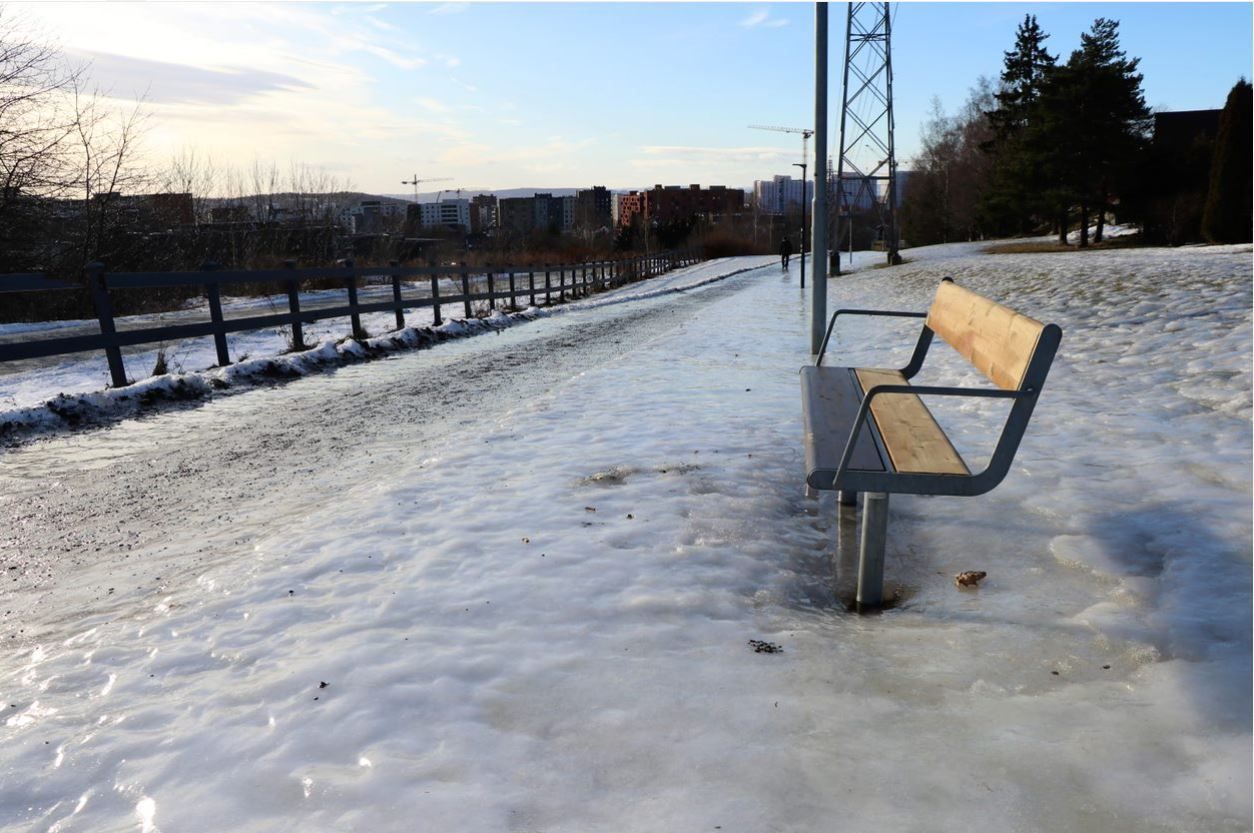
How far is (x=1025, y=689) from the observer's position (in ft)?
8.31

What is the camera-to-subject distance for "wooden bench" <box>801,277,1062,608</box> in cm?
286

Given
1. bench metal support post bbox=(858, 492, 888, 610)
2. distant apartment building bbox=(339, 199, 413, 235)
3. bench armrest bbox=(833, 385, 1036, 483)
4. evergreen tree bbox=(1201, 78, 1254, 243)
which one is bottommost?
bench metal support post bbox=(858, 492, 888, 610)

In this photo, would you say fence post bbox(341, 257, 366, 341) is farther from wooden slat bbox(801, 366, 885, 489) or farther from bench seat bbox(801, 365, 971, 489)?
bench seat bbox(801, 365, 971, 489)

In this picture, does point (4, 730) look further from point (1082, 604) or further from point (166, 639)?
point (1082, 604)

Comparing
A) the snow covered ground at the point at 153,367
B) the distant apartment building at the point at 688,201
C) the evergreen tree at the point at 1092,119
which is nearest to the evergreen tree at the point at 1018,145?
the evergreen tree at the point at 1092,119

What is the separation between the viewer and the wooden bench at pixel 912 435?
286 cm

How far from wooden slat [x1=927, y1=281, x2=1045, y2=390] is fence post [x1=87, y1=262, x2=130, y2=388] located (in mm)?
7423

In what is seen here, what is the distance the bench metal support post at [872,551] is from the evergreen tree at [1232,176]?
27.6m

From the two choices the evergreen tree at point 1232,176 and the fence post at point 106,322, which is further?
the evergreen tree at point 1232,176

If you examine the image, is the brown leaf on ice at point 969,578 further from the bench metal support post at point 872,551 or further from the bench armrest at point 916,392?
the bench armrest at point 916,392

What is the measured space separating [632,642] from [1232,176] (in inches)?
1197

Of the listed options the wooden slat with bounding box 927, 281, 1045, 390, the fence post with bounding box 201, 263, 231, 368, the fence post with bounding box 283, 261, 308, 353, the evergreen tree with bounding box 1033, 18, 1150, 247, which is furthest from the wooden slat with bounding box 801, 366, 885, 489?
the evergreen tree with bounding box 1033, 18, 1150, 247

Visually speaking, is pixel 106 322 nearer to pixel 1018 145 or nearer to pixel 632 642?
pixel 632 642

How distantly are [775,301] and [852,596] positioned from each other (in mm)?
17119
